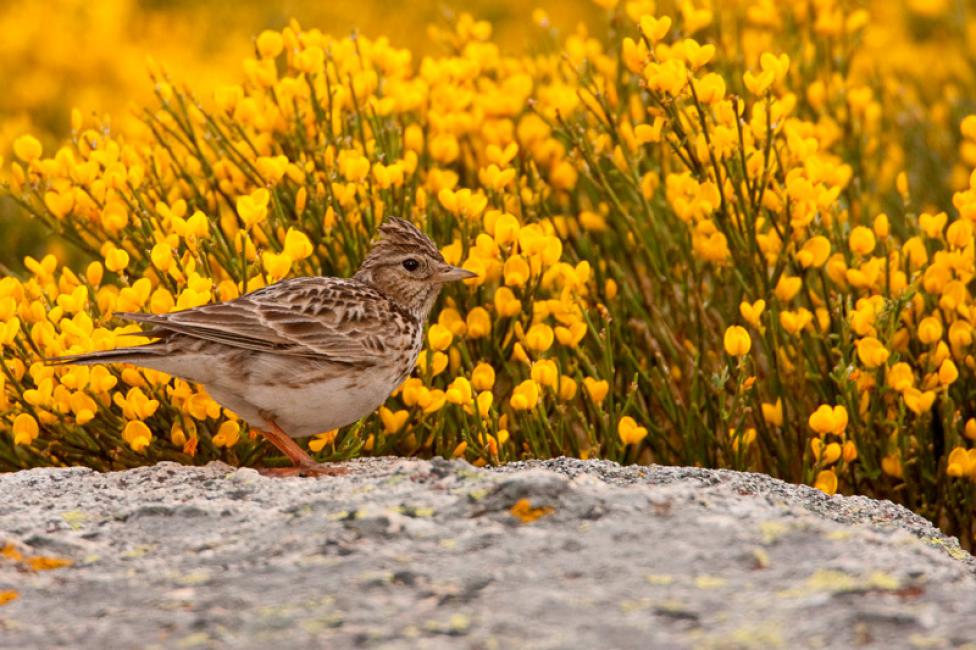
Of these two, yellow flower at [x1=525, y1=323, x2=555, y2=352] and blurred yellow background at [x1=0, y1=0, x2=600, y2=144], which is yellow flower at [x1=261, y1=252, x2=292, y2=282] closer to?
yellow flower at [x1=525, y1=323, x2=555, y2=352]

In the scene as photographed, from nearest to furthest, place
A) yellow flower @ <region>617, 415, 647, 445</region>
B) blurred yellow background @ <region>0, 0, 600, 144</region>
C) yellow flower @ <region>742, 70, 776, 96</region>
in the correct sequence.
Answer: yellow flower @ <region>617, 415, 647, 445</region>, yellow flower @ <region>742, 70, 776, 96</region>, blurred yellow background @ <region>0, 0, 600, 144</region>

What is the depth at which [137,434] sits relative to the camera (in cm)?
427

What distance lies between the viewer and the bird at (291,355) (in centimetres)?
410

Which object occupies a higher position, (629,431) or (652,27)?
(652,27)

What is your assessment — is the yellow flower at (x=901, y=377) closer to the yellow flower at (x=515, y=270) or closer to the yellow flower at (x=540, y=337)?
the yellow flower at (x=540, y=337)

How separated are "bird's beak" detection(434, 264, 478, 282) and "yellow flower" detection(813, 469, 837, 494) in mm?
1237

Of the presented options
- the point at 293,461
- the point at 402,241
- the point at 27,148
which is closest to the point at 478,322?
the point at 402,241

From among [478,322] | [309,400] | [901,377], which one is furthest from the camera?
[478,322]

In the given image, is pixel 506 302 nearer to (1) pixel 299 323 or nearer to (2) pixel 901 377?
(1) pixel 299 323

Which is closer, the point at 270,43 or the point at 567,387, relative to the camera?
the point at 567,387

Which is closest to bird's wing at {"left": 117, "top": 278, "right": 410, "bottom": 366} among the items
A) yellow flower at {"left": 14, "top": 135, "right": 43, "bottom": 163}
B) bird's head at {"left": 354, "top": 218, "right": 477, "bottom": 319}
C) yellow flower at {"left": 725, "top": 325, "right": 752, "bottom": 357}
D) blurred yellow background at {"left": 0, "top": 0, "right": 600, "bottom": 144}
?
bird's head at {"left": 354, "top": 218, "right": 477, "bottom": 319}

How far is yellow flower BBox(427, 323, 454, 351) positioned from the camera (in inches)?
184

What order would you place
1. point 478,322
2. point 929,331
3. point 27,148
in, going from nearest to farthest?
point 929,331
point 478,322
point 27,148

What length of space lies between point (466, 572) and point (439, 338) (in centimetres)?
199
